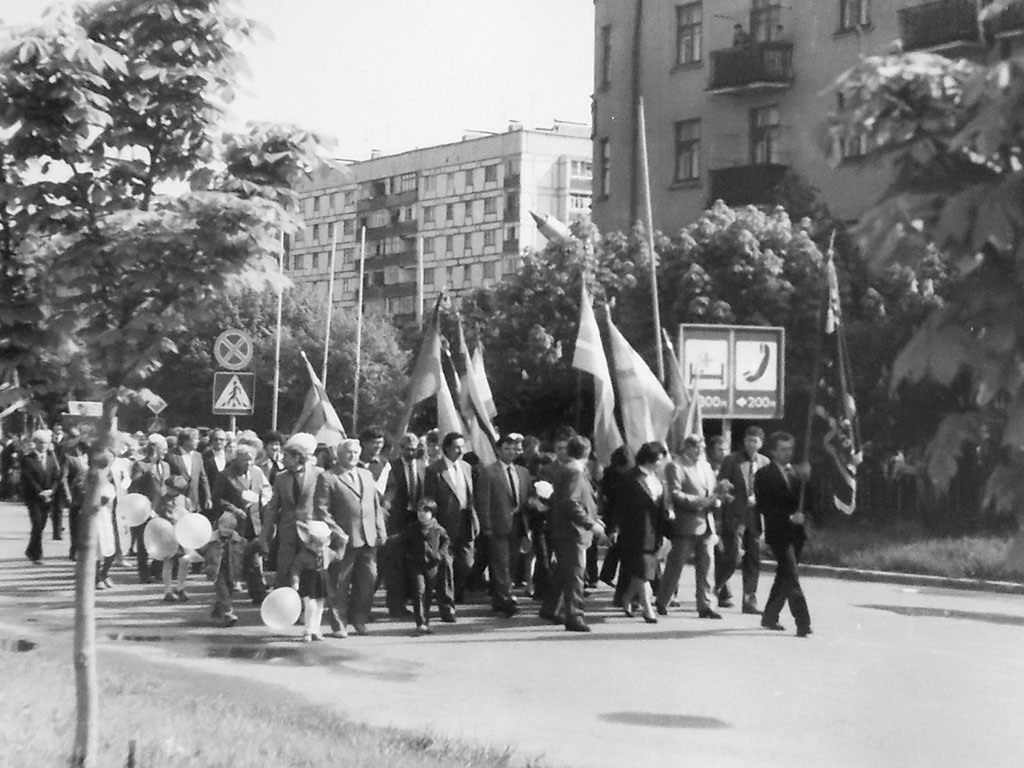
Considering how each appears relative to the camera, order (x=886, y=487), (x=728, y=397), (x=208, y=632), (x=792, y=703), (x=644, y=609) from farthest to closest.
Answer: (x=886, y=487) → (x=728, y=397) → (x=644, y=609) → (x=208, y=632) → (x=792, y=703)

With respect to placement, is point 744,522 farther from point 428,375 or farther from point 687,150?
point 687,150

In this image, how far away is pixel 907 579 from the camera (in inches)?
897

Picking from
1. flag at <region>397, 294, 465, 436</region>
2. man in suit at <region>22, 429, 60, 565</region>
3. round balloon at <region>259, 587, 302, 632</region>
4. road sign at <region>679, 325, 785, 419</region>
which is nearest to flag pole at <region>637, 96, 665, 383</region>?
road sign at <region>679, 325, 785, 419</region>

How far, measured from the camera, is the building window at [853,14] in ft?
135

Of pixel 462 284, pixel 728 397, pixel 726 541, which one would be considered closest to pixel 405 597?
pixel 726 541

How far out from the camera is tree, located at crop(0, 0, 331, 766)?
853 centimetres

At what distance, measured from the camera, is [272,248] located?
348 inches

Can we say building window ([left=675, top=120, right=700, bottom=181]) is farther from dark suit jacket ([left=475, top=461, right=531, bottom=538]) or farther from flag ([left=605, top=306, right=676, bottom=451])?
dark suit jacket ([left=475, top=461, right=531, bottom=538])

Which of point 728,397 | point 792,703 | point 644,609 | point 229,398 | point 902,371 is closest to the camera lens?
point 902,371

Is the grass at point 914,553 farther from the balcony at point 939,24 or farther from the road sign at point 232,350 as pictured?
the balcony at point 939,24

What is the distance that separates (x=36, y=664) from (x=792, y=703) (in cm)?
507

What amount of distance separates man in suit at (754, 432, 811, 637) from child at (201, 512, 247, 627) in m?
4.77

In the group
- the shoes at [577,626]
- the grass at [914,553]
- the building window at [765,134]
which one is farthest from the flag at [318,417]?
the building window at [765,134]

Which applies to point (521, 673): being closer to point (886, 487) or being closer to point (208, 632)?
point (208, 632)
